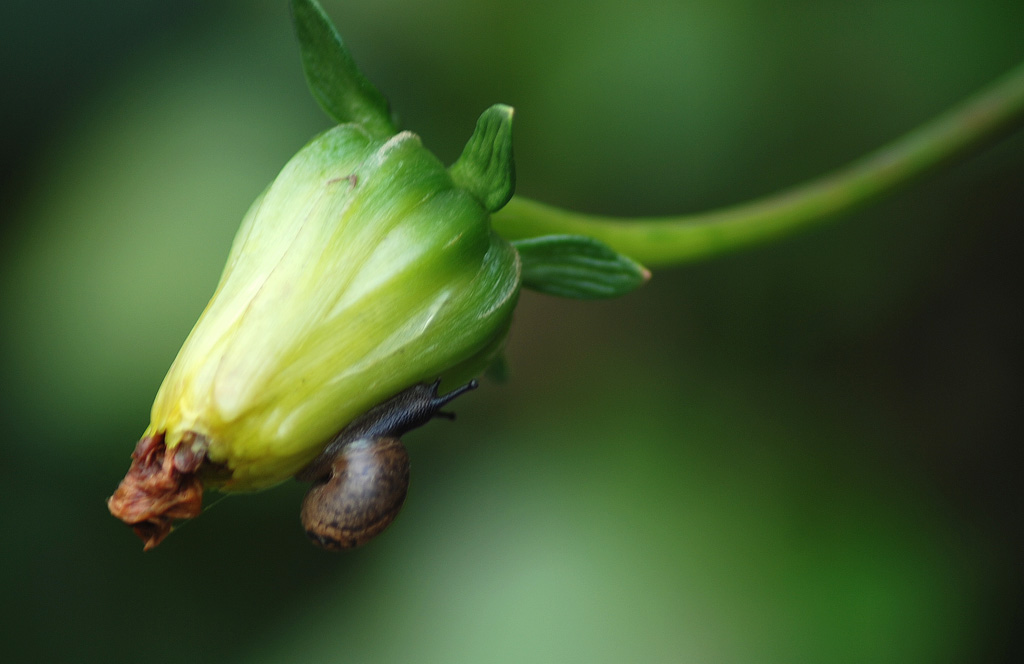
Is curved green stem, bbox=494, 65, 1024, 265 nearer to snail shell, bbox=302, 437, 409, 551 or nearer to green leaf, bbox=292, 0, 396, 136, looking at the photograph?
green leaf, bbox=292, 0, 396, 136

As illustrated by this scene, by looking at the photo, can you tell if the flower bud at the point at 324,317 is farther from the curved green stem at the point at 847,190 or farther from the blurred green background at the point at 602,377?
the blurred green background at the point at 602,377

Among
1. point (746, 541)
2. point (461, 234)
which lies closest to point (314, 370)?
point (461, 234)

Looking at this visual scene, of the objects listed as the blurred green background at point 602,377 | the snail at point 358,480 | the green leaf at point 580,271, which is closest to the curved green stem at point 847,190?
the green leaf at point 580,271

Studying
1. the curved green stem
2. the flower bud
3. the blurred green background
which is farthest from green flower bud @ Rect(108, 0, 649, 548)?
the blurred green background

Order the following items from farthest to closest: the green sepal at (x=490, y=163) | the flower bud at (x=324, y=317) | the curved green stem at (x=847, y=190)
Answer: the curved green stem at (x=847, y=190) < the green sepal at (x=490, y=163) < the flower bud at (x=324, y=317)

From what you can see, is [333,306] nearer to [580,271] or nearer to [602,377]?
[580,271]
